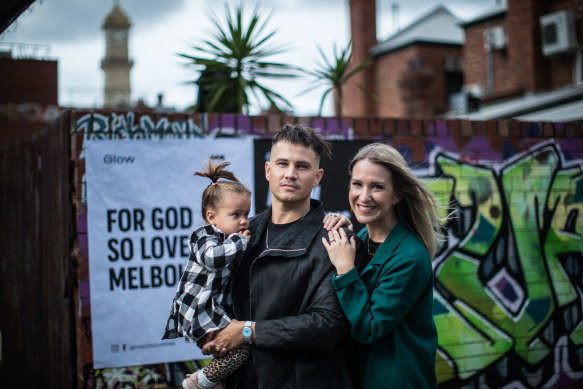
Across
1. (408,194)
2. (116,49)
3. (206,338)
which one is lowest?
(206,338)

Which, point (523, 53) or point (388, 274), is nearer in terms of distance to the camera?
point (388, 274)

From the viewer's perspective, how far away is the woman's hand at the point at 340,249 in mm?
2293

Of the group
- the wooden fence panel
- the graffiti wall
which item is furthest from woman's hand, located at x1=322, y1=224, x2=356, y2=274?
the wooden fence panel

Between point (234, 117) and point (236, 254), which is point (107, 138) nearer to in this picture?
point (234, 117)

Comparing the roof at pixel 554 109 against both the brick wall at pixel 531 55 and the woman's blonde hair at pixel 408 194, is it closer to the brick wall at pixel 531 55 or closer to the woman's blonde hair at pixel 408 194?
the brick wall at pixel 531 55

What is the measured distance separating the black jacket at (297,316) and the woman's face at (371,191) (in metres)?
0.22

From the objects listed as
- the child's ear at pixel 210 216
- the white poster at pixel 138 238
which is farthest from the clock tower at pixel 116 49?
the child's ear at pixel 210 216

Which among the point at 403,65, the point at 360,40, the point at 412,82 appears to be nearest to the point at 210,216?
the point at 412,82

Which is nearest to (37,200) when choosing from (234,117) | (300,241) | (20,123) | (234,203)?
(234,117)

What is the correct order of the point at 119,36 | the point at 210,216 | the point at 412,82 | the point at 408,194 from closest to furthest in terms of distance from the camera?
the point at 408,194 → the point at 210,216 → the point at 412,82 → the point at 119,36

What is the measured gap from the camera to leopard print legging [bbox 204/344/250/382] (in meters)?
2.46

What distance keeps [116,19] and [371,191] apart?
250ft

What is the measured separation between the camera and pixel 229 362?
2.46m

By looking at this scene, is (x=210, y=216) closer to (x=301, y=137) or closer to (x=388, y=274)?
(x=301, y=137)
